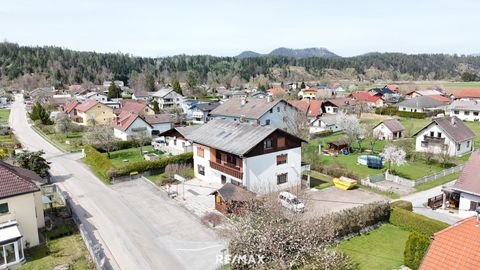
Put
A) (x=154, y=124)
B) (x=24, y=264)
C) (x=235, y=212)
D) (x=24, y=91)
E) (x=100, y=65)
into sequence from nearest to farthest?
1. (x=24, y=264)
2. (x=235, y=212)
3. (x=154, y=124)
4. (x=24, y=91)
5. (x=100, y=65)

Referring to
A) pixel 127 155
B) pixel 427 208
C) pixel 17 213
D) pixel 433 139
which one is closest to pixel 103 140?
pixel 127 155

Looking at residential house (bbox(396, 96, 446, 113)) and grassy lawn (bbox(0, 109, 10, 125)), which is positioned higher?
residential house (bbox(396, 96, 446, 113))

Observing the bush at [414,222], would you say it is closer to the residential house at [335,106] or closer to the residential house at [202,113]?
the residential house at [202,113]

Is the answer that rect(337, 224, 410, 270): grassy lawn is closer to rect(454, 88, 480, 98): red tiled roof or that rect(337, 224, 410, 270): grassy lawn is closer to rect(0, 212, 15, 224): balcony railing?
rect(0, 212, 15, 224): balcony railing

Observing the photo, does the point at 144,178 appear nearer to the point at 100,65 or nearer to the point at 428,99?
the point at 428,99

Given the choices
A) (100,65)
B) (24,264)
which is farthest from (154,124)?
(100,65)

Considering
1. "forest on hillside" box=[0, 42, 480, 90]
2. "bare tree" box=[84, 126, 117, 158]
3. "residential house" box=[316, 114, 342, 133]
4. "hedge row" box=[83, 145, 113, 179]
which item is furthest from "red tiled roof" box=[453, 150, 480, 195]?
"forest on hillside" box=[0, 42, 480, 90]

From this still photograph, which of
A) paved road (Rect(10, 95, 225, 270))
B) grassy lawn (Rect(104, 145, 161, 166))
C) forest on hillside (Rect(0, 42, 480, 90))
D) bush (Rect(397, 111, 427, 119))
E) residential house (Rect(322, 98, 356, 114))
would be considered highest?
forest on hillside (Rect(0, 42, 480, 90))
